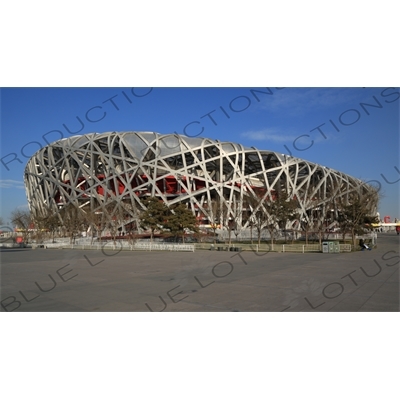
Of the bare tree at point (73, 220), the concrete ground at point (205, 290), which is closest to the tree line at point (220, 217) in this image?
the bare tree at point (73, 220)

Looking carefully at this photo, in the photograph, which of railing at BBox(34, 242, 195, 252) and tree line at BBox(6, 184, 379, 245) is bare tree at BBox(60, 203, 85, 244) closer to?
tree line at BBox(6, 184, 379, 245)

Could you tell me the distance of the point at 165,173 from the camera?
5031 centimetres

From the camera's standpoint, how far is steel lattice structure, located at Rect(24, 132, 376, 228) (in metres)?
49.4

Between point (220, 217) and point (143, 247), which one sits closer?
point (143, 247)

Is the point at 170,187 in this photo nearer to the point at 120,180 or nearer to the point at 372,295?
the point at 120,180

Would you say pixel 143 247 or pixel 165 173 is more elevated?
pixel 165 173

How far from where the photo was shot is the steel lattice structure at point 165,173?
162ft

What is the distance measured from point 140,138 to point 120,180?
6.71 meters

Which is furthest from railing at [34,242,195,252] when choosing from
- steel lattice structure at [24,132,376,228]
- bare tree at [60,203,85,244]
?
steel lattice structure at [24,132,376,228]

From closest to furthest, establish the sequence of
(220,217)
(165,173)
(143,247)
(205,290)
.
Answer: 1. (205,290)
2. (143,247)
3. (220,217)
4. (165,173)

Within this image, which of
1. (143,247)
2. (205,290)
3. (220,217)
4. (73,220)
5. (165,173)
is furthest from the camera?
(165,173)

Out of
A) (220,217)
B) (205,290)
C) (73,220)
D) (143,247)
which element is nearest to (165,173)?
(220,217)

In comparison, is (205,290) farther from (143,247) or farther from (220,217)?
(220,217)

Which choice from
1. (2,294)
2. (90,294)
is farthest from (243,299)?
(2,294)
